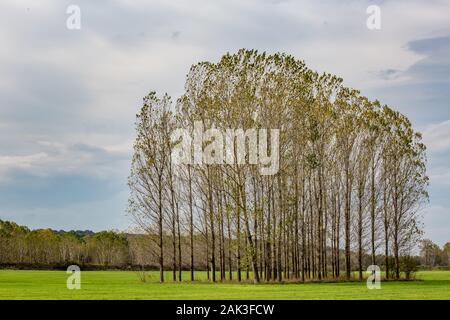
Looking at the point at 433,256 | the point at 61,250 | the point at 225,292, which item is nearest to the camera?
the point at 225,292

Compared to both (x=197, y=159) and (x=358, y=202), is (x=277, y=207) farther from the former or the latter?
(x=358, y=202)

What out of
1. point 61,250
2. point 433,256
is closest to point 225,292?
point 61,250

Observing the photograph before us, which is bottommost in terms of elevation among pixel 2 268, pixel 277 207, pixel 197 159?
pixel 2 268

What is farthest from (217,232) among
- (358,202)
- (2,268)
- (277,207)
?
(2,268)

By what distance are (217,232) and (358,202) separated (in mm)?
13607

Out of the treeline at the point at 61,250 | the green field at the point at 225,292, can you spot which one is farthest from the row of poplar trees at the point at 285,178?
the treeline at the point at 61,250

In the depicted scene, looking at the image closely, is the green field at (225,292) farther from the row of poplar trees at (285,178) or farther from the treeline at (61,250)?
the treeline at (61,250)

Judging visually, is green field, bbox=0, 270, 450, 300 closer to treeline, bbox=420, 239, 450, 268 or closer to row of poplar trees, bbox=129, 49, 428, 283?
row of poplar trees, bbox=129, 49, 428, 283

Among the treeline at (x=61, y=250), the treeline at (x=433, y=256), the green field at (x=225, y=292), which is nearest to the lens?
the green field at (x=225, y=292)

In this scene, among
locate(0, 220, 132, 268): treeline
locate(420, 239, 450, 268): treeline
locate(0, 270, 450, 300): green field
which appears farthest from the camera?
locate(420, 239, 450, 268): treeline

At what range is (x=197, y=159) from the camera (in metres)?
49.9

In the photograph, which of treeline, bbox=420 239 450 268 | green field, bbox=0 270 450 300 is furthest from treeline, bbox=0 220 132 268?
green field, bbox=0 270 450 300

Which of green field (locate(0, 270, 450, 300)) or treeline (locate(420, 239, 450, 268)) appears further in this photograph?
treeline (locate(420, 239, 450, 268))

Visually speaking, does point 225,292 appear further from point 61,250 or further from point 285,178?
point 61,250
